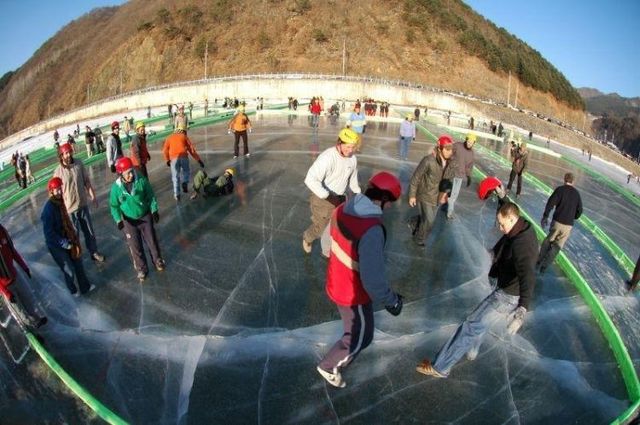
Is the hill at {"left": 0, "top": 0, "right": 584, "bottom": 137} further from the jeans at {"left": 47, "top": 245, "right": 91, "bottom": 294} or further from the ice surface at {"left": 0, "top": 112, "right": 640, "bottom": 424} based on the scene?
the jeans at {"left": 47, "top": 245, "right": 91, "bottom": 294}

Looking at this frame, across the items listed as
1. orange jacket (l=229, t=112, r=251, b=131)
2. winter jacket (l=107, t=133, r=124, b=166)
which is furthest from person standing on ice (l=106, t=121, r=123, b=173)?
orange jacket (l=229, t=112, r=251, b=131)

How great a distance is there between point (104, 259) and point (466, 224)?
18.5ft

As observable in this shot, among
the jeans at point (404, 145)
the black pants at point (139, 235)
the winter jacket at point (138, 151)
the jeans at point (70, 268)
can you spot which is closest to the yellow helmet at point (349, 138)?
the black pants at point (139, 235)

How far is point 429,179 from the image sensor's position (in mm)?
6145

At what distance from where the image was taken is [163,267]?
5.66 meters

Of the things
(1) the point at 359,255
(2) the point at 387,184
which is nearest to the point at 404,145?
(2) the point at 387,184

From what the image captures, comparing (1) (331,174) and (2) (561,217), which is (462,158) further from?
(1) (331,174)

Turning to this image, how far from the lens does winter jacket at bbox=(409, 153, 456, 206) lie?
6125mm

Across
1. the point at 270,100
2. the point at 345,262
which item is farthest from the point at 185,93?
the point at 345,262

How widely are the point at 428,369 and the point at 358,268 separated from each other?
1.37 m

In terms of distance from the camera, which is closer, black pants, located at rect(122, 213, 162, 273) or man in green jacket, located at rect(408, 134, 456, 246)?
black pants, located at rect(122, 213, 162, 273)

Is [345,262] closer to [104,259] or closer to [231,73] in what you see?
[104,259]

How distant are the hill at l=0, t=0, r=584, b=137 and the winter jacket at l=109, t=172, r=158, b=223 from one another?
60.8 metres

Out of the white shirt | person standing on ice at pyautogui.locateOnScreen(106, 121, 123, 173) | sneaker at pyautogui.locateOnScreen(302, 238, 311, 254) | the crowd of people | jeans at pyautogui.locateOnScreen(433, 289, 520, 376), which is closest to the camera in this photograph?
the crowd of people
